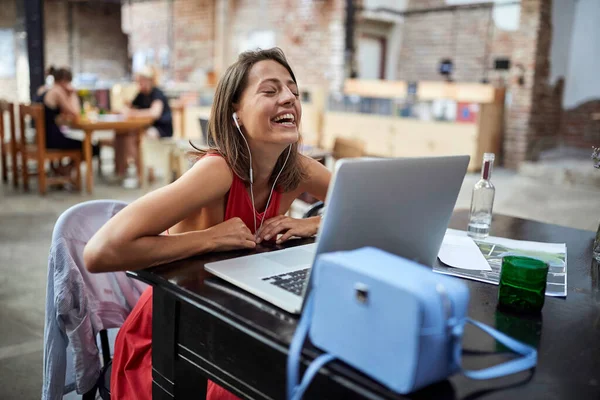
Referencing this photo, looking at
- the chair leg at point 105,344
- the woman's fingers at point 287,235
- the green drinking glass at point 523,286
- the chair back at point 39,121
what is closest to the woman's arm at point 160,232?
the woman's fingers at point 287,235

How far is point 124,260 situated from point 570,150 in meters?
8.37

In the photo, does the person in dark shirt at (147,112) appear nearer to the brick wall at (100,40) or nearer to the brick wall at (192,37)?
the brick wall at (192,37)

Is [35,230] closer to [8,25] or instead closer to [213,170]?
[213,170]

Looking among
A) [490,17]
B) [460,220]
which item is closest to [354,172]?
[460,220]

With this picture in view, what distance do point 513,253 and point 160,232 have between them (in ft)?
2.91

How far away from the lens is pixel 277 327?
2.81 ft

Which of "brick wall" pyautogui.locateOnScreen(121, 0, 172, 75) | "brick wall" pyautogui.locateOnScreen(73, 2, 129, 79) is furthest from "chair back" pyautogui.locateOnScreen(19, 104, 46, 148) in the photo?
"brick wall" pyautogui.locateOnScreen(73, 2, 129, 79)

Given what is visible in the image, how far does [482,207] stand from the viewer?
1625mm

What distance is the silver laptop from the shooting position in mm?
802

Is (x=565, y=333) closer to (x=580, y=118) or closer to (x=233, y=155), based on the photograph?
(x=233, y=155)

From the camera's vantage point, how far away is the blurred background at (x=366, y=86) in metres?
5.20

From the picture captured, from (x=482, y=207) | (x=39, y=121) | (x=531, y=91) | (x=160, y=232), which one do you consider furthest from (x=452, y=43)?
(x=160, y=232)

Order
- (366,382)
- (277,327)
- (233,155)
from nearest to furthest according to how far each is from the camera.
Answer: (366,382) → (277,327) → (233,155)

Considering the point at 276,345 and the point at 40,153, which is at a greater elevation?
the point at 276,345
